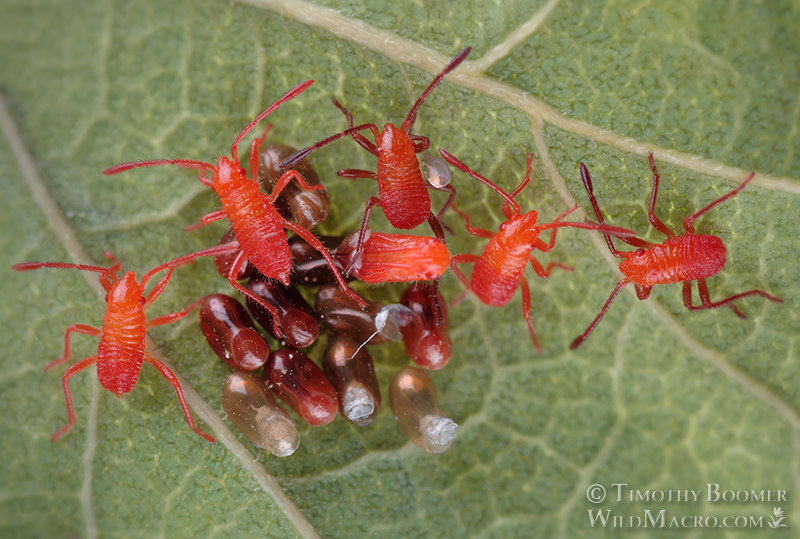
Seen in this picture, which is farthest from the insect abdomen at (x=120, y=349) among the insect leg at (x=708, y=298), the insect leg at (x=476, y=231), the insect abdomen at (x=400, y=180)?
the insect leg at (x=708, y=298)

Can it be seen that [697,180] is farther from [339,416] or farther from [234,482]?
[234,482]

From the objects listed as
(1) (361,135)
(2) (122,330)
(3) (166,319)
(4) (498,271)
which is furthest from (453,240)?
(2) (122,330)

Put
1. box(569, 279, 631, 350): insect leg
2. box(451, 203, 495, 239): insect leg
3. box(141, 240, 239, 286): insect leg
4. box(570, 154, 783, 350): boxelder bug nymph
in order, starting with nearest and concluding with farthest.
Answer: box(570, 154, 783, 350): boxelder bug nymph
box(141, 240, 239, 286): insect leg
box(569, 279, 631, 350): insect leg
box(451, 203, 495, 239): insect leg

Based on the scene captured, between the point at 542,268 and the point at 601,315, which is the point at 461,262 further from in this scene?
the point at 601,315

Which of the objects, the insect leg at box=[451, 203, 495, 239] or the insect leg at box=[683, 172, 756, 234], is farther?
the insect leg at box=[451, 203, 495, 239]

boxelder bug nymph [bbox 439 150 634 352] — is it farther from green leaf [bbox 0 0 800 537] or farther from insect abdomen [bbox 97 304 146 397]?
insect abdomen [bbox 97 304 146 397]

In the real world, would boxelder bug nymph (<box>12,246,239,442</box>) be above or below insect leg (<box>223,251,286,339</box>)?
below

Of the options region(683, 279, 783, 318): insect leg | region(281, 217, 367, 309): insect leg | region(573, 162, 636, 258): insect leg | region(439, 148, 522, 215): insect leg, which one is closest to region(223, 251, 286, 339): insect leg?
region(281, 217, 367, 309): insect leg
